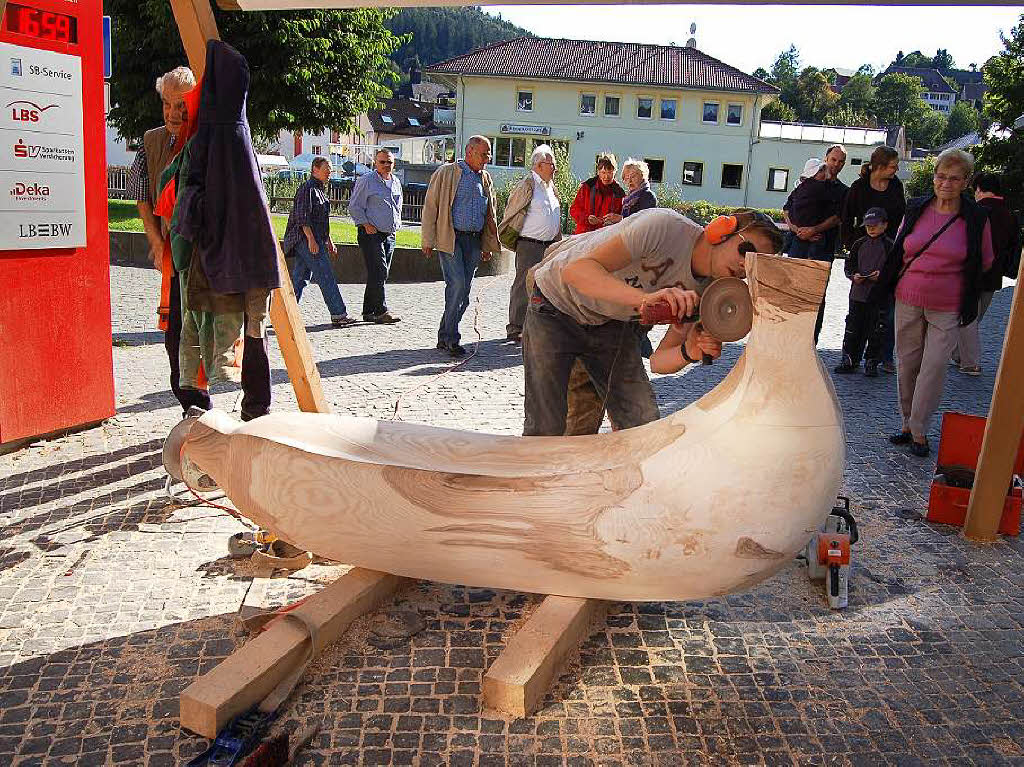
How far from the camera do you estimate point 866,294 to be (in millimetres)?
7297

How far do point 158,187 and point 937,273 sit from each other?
172 inches

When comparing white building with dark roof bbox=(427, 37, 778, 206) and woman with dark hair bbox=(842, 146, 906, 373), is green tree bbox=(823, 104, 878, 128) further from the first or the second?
woman with dark hair bbox=(842, 146, 906, 373)

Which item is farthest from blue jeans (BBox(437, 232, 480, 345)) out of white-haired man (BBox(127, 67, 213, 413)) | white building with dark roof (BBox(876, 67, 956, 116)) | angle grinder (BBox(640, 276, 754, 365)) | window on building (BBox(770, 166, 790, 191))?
white building with dark roof (BBox(876, 67, 956, 116))

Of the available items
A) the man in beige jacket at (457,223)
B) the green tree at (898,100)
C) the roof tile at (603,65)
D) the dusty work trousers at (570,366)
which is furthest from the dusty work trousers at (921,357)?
the green tree at (898,100)

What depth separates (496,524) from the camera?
274 centimetres

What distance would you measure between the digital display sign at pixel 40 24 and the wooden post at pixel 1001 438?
188 inches

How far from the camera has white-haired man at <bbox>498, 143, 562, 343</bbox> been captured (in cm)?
794

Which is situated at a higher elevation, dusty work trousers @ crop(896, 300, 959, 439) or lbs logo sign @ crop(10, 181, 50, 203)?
lbs logo sign @ crop(10, 181, 50, 203)

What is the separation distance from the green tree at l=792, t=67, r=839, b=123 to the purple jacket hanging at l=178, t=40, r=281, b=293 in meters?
85.4

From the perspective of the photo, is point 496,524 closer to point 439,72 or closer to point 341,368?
point 341,368

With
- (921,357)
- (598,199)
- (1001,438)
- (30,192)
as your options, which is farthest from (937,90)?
(30,192)

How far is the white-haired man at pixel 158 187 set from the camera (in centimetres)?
412

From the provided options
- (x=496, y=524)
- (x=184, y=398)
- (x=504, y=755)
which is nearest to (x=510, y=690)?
(x=504, y=755)

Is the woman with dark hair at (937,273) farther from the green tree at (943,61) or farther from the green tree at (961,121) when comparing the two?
the green tree at (943,61)
